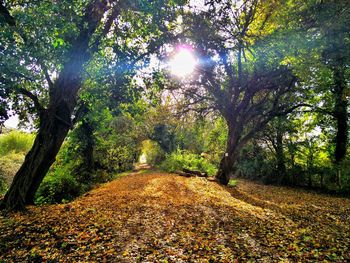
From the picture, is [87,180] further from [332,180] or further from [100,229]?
[332,180]

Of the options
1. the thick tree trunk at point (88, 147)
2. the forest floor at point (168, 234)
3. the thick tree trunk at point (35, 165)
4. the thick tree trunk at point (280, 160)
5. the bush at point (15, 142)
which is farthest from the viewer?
the thick tree trunk at point (280, 160)

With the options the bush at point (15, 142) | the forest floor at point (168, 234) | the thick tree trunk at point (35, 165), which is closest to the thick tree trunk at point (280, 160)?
the forest floor at point (168, 234)

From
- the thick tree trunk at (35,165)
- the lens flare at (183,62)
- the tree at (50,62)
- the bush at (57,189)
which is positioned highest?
the lens flare at (183,62)

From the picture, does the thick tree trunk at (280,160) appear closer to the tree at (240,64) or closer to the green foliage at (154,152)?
the tree at (240,64)

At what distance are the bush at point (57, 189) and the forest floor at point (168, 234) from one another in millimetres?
2212

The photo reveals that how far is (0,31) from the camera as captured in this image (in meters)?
4.02

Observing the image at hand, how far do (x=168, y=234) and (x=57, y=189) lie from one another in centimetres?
623

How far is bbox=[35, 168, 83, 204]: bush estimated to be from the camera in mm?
8336

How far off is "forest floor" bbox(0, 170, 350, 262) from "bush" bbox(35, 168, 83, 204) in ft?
7.26

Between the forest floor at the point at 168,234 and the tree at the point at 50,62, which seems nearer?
the forest floor at the point at 168,234

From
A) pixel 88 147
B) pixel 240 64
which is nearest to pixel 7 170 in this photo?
pixel 88 147

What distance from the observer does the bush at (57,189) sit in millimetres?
8336

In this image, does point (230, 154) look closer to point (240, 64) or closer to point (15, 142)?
point (240, 64)

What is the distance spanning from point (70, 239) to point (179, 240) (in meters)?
2.09
